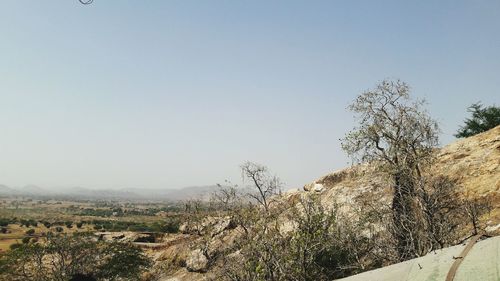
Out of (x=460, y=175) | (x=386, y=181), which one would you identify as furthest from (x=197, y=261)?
(x=460, y=175)

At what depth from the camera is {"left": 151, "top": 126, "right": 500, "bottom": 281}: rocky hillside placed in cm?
2806

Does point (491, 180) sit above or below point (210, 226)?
above

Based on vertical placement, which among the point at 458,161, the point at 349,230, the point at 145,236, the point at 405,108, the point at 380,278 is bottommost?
the point at 145,236

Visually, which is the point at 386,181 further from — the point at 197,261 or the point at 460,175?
the point at 197,261

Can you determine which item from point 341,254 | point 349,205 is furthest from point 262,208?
point 341,254

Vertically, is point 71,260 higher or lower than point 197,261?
higher

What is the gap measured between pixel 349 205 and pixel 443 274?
28153 mm

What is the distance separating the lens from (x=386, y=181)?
87.8 ft

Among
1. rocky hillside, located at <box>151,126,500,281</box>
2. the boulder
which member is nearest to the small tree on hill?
rocky hillside, located at <box>151,126,500,281</box>

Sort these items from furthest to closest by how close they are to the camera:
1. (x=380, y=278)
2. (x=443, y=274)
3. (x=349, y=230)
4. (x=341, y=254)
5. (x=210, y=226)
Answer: (x=210, y=226), (x=341, y=254), (x=349, y=230), (x=380, y=278), (x=443, y=274)

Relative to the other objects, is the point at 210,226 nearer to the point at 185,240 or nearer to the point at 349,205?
the point at 185,240

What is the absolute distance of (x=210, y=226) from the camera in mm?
47719

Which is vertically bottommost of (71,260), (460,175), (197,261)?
(197,261)

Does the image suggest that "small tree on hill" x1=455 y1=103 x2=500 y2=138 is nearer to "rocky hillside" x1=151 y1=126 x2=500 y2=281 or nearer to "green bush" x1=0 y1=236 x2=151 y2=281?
"rocky hillside" x1=151 y1=126 x2=500 y2=281
